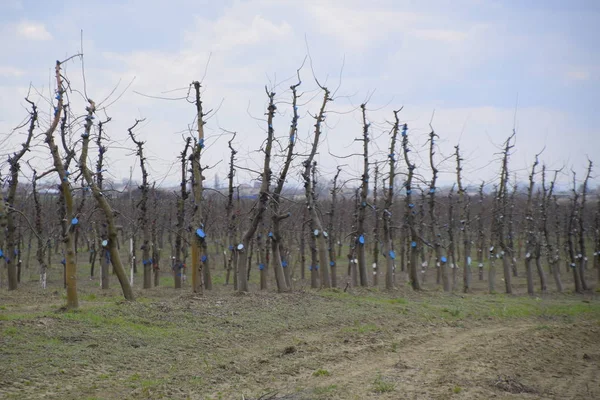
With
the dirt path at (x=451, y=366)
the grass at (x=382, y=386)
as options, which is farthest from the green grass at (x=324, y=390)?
the grass at (x=382, y=386)

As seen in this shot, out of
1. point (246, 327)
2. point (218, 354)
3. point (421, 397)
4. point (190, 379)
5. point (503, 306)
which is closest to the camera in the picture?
point (421, 397)

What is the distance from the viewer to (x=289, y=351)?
32.9 feet

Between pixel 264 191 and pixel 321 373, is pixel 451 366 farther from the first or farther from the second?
pixel 264 191

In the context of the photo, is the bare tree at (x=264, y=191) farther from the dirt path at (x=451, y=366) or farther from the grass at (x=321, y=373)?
the grass at (x=321, y=373)

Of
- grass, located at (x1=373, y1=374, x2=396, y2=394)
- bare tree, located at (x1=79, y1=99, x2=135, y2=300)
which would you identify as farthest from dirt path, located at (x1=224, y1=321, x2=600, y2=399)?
bare tree, located at (x1=79, y1=99, x2=135, y2=300)

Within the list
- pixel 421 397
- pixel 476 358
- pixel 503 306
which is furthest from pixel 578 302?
pixel 421 397

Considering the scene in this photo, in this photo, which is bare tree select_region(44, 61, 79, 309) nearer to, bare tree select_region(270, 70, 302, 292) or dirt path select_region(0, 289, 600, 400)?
dirt path select_region(0, 289, 600, 400)

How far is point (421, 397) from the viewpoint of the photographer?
759cm

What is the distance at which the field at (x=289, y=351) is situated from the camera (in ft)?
25.9

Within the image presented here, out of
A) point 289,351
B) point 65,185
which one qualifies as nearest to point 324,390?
point 289,351

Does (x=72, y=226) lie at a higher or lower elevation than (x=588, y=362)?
higher

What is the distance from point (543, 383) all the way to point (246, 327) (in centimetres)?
584

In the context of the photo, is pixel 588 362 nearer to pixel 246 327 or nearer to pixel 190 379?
pixel 246 327

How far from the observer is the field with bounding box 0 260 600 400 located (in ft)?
25.9
